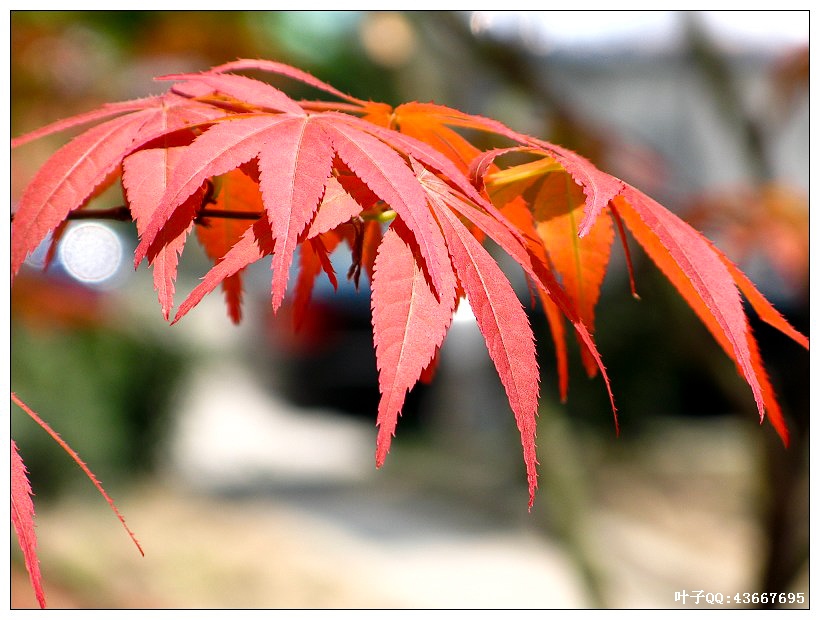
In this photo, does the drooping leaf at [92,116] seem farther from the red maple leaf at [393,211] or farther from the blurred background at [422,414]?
the blurred background at [422,414]

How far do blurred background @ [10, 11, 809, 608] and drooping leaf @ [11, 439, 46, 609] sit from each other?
3.93ft

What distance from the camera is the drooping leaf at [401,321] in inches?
16.7

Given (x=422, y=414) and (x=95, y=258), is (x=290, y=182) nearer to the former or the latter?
(x=95, y=258)

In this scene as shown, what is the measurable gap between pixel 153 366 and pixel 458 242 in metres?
3.45

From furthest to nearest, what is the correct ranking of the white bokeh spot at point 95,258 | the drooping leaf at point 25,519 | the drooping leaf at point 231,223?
the white bokeh spot at point 95,258 < the drooping leaf at point 231,223 < the drooping leaf at point 25,519

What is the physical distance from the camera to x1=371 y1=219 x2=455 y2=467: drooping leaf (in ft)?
1.39

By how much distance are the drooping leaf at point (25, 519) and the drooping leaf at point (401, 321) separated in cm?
25

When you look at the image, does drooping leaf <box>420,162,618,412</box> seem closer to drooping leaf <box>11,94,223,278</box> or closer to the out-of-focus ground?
drooping leaf <box>11,94,223,278</box>

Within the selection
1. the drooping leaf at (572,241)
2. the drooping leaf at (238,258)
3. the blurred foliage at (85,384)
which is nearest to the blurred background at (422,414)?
the blurred foliage at (85,384)

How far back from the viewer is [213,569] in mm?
3037

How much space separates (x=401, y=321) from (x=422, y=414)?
4373 millimetres

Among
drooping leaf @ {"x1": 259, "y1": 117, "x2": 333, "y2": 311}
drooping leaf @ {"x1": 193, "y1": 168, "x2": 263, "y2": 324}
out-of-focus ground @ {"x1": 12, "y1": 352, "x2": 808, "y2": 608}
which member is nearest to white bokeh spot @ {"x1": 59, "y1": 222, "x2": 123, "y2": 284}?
out-of-focus ground @ {"x1": 12, "y1": 352, "x2": 808, "y2": 608}

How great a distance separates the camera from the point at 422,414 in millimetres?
Answer: 4770
